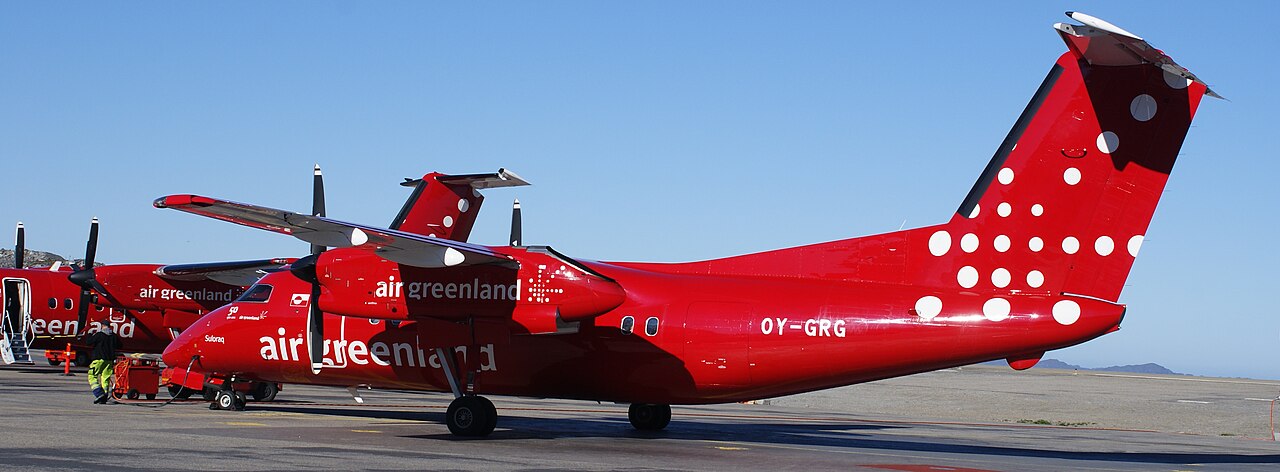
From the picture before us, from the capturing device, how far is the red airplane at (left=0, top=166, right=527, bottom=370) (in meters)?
30.0

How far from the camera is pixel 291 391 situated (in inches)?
1224

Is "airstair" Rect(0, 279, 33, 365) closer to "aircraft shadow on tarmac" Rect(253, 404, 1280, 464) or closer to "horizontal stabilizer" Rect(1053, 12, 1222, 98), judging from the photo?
"aircraft shadow on tarmac" Rect(253, 404, 1280, 464)

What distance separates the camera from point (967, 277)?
1594cm

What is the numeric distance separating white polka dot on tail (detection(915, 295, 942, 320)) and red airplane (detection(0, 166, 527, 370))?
47.4 feet

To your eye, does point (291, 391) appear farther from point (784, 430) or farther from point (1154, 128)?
point (1154, 128)

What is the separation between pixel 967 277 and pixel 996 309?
0.70 metres

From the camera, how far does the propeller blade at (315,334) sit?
19.6 metres

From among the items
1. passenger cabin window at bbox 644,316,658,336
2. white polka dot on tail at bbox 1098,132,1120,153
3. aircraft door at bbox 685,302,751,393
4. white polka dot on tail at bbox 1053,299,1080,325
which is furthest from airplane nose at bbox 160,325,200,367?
white polka dot on tail at bbox 1098,132,1120,153

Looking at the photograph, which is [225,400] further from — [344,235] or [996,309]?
[996,309]

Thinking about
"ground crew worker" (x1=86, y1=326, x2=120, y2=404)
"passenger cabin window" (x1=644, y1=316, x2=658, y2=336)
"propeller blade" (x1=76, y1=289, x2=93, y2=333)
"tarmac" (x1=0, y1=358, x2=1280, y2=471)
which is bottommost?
"tarmac" (x1=0, y1=358, x2=1280, y2=471)

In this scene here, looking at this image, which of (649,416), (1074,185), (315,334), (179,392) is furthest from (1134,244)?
(179,392)

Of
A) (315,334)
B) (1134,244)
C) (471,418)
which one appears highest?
(1134,244)

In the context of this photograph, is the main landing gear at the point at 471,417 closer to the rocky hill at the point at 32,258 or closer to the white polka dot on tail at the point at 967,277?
the white polka dot on tail at the point at 967,277

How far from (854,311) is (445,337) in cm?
642
